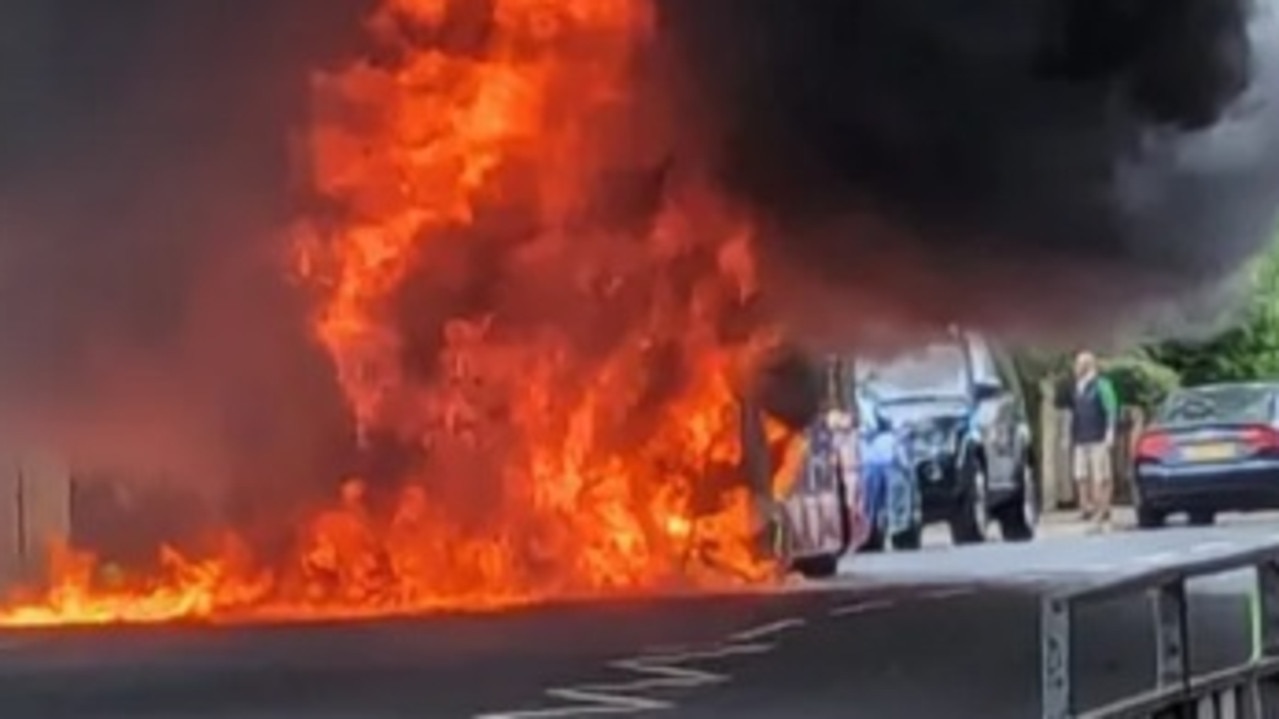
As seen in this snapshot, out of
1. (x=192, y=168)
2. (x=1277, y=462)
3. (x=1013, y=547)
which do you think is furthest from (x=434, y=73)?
(x=1277, y=462)

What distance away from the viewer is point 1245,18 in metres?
20.3

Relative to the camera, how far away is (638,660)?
51.2ft

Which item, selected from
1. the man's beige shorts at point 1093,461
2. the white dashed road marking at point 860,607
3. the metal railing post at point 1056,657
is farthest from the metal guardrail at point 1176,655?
the man's beige shorts at point 1093,461

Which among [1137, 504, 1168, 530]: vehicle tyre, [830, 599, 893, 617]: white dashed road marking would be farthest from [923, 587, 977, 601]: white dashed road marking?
[1137, 504, 1168, 530]: vehicle tyre

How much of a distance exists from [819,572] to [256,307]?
5.52 metres

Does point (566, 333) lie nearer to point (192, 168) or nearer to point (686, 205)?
point (686, 205)

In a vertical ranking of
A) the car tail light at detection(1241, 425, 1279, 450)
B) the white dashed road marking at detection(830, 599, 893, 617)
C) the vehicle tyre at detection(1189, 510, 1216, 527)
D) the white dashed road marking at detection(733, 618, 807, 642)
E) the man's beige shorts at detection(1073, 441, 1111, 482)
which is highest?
the car tail light at detection(1241, 425, 1279, 450)

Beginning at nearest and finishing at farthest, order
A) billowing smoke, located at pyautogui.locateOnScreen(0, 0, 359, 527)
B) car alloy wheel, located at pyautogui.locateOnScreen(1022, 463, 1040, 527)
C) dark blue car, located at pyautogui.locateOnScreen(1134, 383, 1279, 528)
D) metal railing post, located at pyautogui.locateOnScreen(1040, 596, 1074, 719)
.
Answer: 1. metal railing post, located at pyautogui.locateOnScreen(1040, 596, 1074, 719)
2. billowing smoke, located at pyautogui.locateOnScreen(0, 0, 359, 527)
3. car alloy wheel, located at pyautogui.locateOnScreen(1022, 463, 1040, 527)
4. dark blue car, located at pyautogui.locateOnScreen(1134, 383, 1279, 528)

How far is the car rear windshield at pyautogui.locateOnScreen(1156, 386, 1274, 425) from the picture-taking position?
31828 millimetres

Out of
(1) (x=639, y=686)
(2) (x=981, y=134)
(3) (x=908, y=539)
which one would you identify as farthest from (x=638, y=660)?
(3) (x=908, y=539)

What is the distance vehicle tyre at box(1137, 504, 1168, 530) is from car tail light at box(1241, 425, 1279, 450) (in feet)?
4.39

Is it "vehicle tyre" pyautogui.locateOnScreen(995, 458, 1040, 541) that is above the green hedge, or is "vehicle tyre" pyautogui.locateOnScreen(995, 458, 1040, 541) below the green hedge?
below

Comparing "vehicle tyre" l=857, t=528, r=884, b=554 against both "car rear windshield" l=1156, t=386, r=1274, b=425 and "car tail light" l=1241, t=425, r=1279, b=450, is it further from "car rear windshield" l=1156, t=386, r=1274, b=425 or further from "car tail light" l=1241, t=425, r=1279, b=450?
"car rear windshield" l=1156, t=386, r=1274, b=425

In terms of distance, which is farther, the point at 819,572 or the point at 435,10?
the point at 819,572
